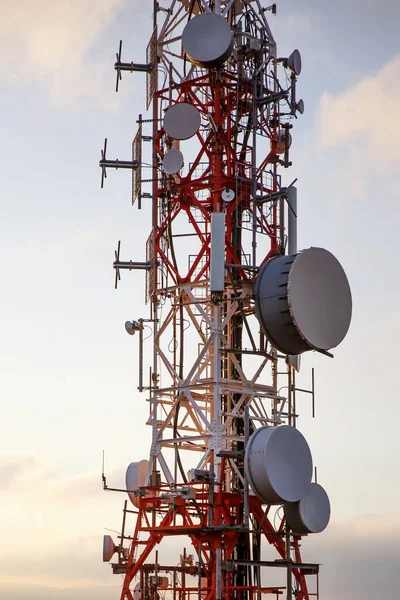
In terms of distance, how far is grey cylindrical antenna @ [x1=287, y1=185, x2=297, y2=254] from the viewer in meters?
57.8

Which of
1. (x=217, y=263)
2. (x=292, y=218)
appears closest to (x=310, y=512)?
(x=217, y=263)

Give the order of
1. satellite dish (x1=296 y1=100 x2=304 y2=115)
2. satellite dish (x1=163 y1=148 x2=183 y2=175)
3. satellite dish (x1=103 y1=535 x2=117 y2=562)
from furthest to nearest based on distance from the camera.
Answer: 1. satellite dish (x1=296 y1=100 x2=304 y2=115)
2. satellite dish (x1=103 y1=535 x2=117 y2=562)
3. satellite dish (x1=163 y1=148 x2=183 y2=175)

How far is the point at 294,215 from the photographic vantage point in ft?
191

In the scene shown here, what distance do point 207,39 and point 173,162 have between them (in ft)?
15.4

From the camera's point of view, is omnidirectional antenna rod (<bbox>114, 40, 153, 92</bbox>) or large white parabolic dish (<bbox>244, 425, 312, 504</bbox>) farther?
omnidirectional antenna rod (<bbox>114, 40, 153, 92</bbox>)

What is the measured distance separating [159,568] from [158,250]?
12165mm

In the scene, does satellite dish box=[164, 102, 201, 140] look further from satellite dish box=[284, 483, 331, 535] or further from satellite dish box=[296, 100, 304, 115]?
satellite dish box=[284, 483, 331, 535]

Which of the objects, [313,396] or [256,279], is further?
[313,396]

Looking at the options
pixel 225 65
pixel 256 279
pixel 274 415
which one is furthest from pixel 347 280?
pixel 225 65

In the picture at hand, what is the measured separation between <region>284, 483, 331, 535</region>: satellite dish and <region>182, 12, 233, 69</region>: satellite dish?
52.2ft

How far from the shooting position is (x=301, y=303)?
170ft

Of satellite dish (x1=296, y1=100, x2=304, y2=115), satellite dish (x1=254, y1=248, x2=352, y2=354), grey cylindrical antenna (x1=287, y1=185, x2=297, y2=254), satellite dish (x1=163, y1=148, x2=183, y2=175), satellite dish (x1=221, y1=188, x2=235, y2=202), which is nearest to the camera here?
satellite dish (x1=254, y1=248, x2=352, y2=354)

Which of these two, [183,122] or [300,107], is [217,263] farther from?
[300,107]

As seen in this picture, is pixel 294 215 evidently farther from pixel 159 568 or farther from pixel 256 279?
pixel 159 568
